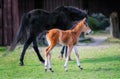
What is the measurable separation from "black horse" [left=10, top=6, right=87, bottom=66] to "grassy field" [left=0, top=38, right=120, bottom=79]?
713mm

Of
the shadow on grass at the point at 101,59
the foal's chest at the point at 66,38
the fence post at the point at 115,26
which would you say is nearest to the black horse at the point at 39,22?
the shadow on grass at the point at 101,59

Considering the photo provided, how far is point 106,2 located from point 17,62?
12.1m

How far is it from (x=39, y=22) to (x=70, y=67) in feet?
6.67

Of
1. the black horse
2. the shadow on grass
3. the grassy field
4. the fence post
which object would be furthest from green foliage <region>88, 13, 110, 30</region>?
the black horse

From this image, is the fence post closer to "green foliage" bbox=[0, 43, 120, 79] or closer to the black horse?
"green foliage" bbox=[0, 43, 120, 79]

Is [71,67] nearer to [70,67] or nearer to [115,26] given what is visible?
[70,67]

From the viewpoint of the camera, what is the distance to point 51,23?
1521 cm

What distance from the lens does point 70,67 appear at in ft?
45.3

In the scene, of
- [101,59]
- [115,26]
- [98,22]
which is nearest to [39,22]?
[101,59]

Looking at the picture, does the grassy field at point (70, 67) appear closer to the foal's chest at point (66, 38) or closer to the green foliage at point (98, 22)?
the foal's chest at point (66, 38)

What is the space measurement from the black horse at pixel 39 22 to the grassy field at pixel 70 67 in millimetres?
713

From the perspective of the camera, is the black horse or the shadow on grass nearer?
the black horse

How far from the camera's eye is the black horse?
14.9 metres

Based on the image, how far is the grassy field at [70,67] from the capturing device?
40.0 feet
